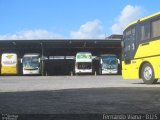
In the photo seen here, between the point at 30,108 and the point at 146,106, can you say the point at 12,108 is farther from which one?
the point at 146,106

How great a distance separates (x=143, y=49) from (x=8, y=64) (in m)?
28.2

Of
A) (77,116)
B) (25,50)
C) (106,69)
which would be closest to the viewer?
(77,116)

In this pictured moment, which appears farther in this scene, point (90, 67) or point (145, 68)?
point (90, 67)

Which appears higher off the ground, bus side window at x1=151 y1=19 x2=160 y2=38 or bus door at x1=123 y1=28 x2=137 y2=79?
bus side window at x1=151 y1=19 x2=160 y2=38

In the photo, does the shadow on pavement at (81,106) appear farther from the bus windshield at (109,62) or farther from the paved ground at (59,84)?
the bus windshield at (109,62)

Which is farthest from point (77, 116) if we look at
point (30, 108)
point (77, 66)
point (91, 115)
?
point (77, 66)

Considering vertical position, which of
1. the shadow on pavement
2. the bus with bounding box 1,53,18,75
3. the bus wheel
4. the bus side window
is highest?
the bus side window

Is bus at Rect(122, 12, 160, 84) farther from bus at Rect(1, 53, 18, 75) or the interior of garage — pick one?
the interior of garage

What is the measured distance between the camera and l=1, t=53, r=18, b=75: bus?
46.6 meters

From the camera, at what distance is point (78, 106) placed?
10.4 metres

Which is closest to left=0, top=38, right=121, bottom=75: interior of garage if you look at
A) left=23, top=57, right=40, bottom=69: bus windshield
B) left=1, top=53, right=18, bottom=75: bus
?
left=1, top=53, right=18, bottom=75: bus

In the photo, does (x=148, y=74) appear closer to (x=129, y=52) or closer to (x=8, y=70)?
(x=129, y=52)

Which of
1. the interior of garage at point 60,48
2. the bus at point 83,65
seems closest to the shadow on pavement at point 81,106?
the bus at point 83,65

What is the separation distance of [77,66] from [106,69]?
3046 mm
